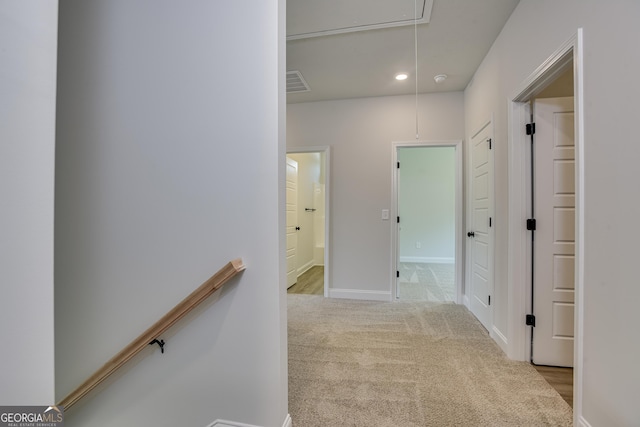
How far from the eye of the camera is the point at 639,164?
1.00 m

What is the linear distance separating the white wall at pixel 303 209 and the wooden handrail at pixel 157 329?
3.30 m

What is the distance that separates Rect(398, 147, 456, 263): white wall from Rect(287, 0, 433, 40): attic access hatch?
4058mm

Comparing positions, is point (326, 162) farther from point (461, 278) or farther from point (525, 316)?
point (525, 316)

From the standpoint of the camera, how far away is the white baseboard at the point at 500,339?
2.09 m

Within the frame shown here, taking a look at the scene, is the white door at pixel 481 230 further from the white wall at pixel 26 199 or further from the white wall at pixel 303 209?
the white wall at pixel 26 199

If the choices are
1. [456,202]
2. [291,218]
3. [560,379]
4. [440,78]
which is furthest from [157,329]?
[440,78]

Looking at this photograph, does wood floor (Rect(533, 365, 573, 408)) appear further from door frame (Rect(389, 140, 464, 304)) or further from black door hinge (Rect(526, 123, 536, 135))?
black door hinge (Rect(526, 123, 536, 135))

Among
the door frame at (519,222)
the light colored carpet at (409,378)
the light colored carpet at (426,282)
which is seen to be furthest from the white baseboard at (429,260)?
the door frame at (519,222)

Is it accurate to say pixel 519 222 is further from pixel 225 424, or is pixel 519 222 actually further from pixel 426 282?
pixel 426 282

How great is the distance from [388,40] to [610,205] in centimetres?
206

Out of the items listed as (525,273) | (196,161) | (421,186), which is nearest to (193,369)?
(196,161)

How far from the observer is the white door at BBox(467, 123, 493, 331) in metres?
2.46

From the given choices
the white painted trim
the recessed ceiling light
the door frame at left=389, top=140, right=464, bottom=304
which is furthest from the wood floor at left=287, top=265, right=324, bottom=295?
the recessed ceiling light

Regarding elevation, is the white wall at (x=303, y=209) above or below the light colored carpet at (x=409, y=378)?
above
